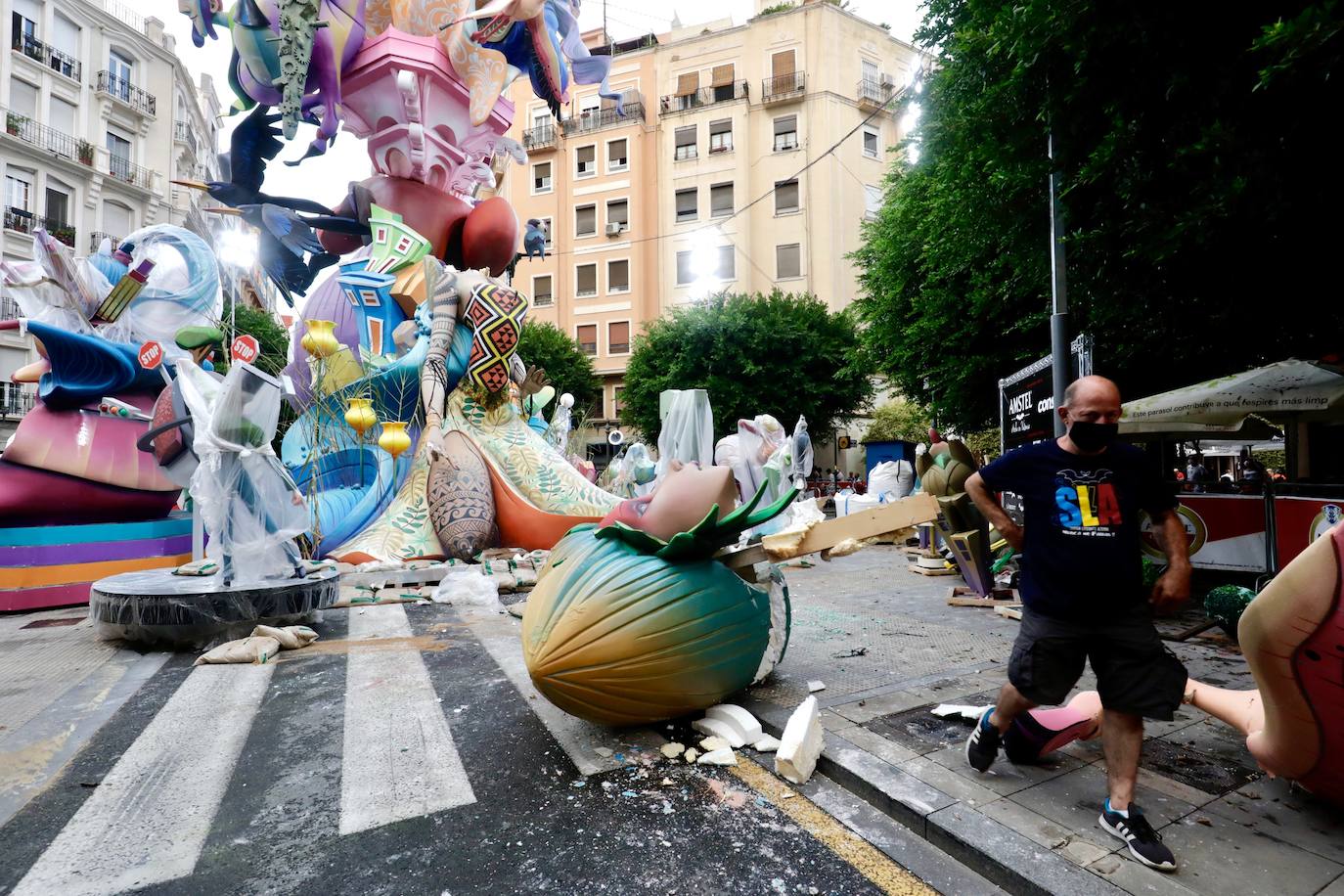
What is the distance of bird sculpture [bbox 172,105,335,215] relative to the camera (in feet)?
45.0

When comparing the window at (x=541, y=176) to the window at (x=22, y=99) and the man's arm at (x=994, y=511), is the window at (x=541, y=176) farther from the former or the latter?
the man's arm at (x=994, y=511)

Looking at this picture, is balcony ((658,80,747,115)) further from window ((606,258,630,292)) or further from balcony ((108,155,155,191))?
balcony ((108,155,155,191))

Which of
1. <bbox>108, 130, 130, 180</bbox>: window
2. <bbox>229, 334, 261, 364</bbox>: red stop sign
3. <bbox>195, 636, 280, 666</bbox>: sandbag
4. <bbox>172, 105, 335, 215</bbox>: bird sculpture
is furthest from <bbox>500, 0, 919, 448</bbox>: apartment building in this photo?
<bbox>195, 636, 280, 666</bbox>: sandbag

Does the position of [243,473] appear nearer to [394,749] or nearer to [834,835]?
[394,749]

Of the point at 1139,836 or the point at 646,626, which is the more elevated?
the point at 646,626

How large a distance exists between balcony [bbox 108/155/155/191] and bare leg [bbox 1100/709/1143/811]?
122ft

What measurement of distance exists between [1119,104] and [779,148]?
101ft

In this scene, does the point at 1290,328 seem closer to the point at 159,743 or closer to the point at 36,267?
the point at 159,743

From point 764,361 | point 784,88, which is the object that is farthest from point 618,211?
point 764,361

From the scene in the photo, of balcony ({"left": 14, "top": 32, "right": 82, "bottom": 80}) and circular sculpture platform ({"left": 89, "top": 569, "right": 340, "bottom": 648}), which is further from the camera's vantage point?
balcony ({"left": 14, "top": 32, "right": 82, "bottom": 80})

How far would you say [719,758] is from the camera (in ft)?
10.4

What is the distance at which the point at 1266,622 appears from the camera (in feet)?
7.44

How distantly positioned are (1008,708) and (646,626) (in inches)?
62.2

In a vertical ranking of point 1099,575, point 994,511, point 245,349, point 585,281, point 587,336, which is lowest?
point 1099,575
